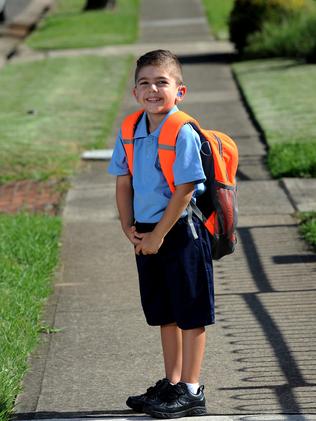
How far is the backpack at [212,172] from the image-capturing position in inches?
183

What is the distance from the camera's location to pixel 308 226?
26.8 ft

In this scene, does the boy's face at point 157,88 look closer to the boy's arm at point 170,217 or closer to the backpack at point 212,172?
the backpack at point 212,172

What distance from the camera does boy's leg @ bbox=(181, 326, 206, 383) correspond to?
4.82 metres

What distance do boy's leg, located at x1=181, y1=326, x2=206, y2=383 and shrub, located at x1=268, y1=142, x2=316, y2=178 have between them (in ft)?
17.6

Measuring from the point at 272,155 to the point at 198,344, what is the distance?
6248 mm

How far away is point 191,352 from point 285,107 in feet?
32.7

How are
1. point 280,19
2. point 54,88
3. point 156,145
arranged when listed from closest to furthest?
1. point 156,145
2. point 54,88
3. point 280,19

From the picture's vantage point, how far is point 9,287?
687 centimetres

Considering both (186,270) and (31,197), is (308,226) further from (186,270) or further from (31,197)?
(186,270)

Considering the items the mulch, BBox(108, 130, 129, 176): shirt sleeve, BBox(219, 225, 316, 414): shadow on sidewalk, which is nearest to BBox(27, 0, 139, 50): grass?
the mulch

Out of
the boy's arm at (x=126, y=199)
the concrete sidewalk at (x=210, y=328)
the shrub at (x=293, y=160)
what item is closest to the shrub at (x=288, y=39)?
the shrub at (x=293, y=160)

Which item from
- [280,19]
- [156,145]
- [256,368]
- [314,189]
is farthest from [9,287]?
[280,19]

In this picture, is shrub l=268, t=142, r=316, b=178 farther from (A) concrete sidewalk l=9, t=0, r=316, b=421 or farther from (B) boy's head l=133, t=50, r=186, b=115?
(B) boy's head l=133, t=50, r=186, b=115

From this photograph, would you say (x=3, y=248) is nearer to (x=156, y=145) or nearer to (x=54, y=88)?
(x=156, y=145)
